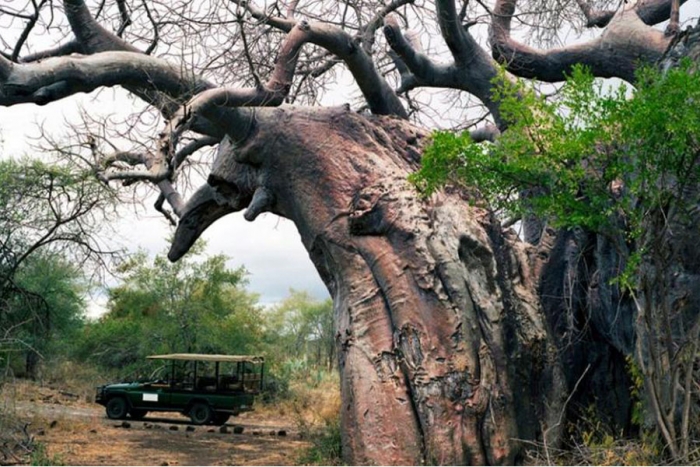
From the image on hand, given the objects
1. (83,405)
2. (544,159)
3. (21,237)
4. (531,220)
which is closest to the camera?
(544,159)

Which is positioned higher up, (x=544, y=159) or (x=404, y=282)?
(x=544, y=159)

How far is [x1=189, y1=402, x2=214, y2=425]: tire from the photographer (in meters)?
13.6

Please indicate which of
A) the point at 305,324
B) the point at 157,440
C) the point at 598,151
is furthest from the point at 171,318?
the point at 305,324

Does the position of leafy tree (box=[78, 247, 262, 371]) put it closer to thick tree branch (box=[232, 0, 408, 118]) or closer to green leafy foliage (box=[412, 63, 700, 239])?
thick tree branch (box=[232, 0, 408, 118])

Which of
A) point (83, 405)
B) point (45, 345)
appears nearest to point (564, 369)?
point (83, 405)

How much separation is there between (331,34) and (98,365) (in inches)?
542

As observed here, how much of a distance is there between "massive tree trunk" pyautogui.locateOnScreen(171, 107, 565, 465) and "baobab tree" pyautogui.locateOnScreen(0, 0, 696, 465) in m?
0.02

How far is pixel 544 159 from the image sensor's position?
242 inches

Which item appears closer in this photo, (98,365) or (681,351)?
(681,351)

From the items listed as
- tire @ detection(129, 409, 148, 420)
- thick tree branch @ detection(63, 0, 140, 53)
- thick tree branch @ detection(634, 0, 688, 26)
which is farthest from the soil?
thick tree branch @ detection(634, 0, 688, 26)

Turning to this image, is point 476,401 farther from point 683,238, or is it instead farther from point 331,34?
point 331,34

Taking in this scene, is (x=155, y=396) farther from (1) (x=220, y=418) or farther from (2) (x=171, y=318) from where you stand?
(2) (x=171, y=318)

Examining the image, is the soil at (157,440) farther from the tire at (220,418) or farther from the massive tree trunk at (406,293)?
the massive tree trunk at (406,293)

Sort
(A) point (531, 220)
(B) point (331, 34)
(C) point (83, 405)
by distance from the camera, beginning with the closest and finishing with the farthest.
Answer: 1. (B) point (331, 34)
2. (A) point (531, 220)
3. (C) point (83, 405)
